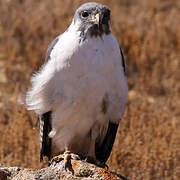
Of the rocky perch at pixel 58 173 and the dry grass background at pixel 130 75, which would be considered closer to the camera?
the rocky perch at pixel 58 173

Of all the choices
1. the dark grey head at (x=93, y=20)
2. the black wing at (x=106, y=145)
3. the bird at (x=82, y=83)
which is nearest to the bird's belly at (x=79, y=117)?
the bird at (x=82, y=83)

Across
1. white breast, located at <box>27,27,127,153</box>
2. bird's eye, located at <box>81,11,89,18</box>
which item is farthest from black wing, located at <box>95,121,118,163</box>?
bird's eye, located at <box>81,11,89,18</box>

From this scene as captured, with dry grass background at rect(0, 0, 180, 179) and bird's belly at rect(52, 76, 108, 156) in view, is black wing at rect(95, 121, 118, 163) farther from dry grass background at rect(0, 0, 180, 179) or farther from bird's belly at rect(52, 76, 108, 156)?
dry grass background at rect(0, 0, 180, 179)

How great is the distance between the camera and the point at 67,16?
342 inches

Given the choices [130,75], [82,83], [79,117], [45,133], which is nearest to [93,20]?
[82,83]

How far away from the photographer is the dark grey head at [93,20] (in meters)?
3.50

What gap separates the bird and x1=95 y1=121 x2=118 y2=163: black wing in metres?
0.08

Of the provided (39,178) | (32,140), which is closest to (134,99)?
(32,140)

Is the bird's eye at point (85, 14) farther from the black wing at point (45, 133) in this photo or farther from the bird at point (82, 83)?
the black wing at point (45, 133)

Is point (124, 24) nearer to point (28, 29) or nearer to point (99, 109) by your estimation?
point (28, 29)

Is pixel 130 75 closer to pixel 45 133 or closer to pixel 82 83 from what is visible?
pixel 45 133

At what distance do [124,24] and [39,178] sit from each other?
20.3ft

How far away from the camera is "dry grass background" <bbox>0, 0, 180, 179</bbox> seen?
4.88m

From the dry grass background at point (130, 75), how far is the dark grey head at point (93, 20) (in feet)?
5.68
